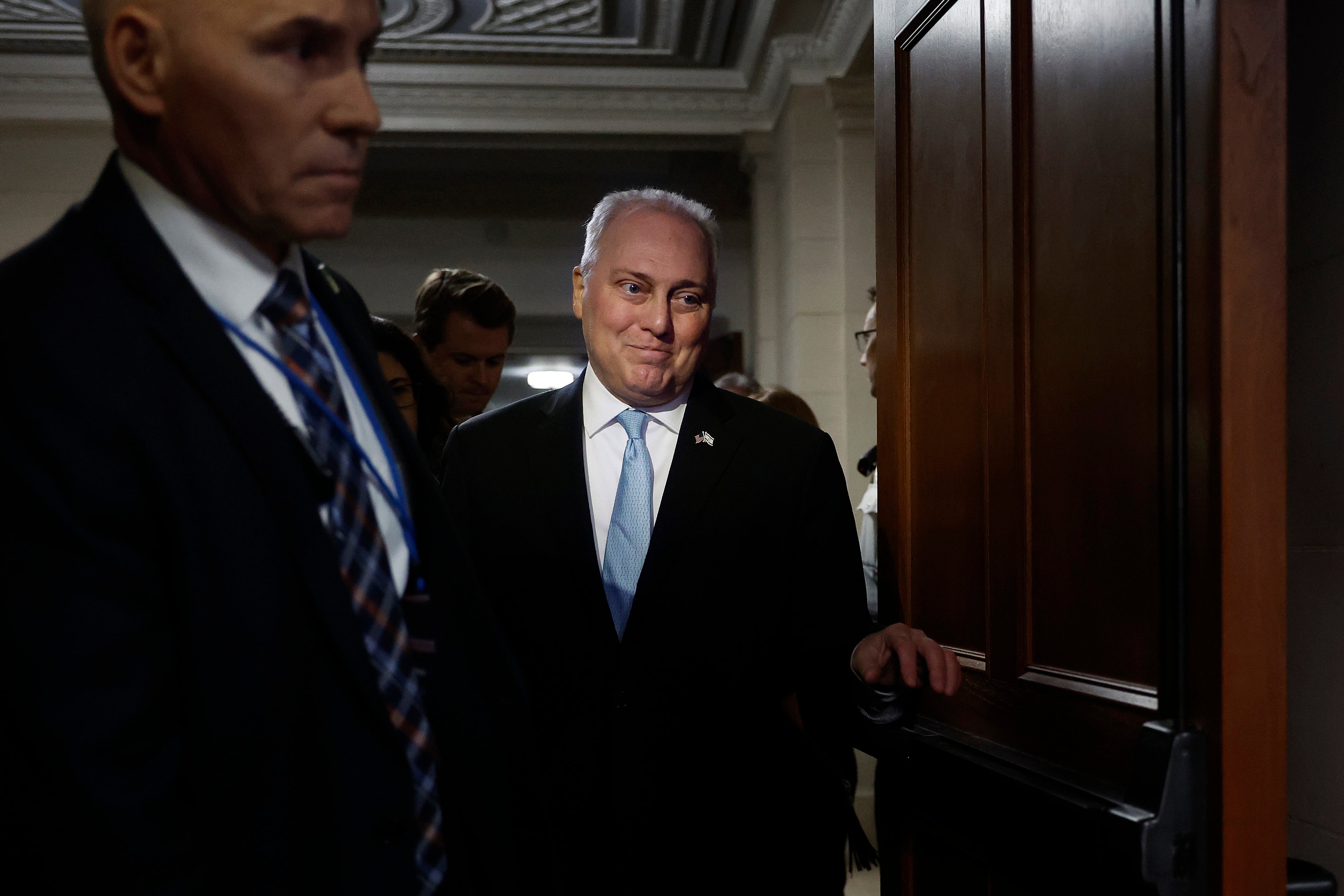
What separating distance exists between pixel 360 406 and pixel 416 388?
1421 millimetres

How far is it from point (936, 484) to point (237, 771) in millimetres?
1207

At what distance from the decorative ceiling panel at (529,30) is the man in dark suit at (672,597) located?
3.97 metres

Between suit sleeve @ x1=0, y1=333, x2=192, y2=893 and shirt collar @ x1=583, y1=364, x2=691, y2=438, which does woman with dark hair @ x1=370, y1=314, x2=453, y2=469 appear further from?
suit sleeve @ x1=0, y1=333, x2=192, y2=893

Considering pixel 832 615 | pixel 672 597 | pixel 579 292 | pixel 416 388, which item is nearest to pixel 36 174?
pixel 416 388

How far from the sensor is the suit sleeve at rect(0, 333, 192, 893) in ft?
2.16

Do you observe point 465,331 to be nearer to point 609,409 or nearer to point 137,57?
point 609,409

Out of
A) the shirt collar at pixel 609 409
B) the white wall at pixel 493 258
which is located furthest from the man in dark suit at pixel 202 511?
the white wall at pixel 493 258

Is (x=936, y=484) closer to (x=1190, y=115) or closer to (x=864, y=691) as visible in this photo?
(x=864, y=691)

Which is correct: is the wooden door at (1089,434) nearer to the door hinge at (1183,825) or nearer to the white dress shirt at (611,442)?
the door hinge at (1183,825)

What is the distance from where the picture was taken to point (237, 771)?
0.72 m

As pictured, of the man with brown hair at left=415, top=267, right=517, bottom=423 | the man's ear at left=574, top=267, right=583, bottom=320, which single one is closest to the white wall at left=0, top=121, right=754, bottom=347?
the man with brown hair at left=415, top=267, right=517, bottom=423

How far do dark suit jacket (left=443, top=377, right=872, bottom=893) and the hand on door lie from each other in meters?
0.08

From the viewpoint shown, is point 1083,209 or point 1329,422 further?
point 1329,422

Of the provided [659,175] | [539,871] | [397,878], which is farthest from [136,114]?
[659,175]
